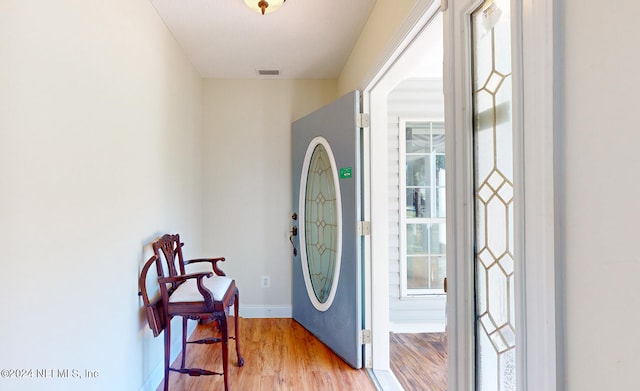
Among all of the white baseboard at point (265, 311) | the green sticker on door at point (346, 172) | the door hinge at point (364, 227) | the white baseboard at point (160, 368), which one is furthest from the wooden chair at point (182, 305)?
the white baseboard at point (265, 311)

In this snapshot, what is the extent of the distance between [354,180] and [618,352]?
1796 millimetres

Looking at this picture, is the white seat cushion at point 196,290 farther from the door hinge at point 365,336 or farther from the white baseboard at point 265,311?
the white baseboard at point 265,311

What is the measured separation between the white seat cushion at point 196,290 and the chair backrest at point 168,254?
0.37 feet

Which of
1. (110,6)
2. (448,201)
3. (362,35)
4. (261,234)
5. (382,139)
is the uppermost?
(362,35)

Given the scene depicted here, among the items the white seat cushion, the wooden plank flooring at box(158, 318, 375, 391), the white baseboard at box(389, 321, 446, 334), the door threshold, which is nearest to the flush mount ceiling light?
the white seat cushion

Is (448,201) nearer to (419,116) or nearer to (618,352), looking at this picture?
(618,352)

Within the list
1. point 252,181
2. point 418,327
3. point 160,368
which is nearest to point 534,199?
point 160,368

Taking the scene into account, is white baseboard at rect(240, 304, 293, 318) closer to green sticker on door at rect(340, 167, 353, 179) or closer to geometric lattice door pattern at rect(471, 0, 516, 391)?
green sticker on door at rect(340, 167, 353, 179)

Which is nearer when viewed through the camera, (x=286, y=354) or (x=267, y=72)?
(x=286, y=354)

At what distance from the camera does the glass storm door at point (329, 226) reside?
Answer: 2.30 metres

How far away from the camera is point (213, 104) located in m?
3.26

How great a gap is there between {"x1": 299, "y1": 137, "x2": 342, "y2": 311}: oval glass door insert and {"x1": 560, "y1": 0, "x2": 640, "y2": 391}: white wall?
186 cm

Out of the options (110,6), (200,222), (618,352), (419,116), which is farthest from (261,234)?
(618,352)

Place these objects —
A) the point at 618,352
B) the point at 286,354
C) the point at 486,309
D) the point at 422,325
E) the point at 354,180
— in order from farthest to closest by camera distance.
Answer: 1. the point at 422,325
2. the point at 286,354
3. the point at 354,180
4. the point at 486,309
5. the point at 618,352
